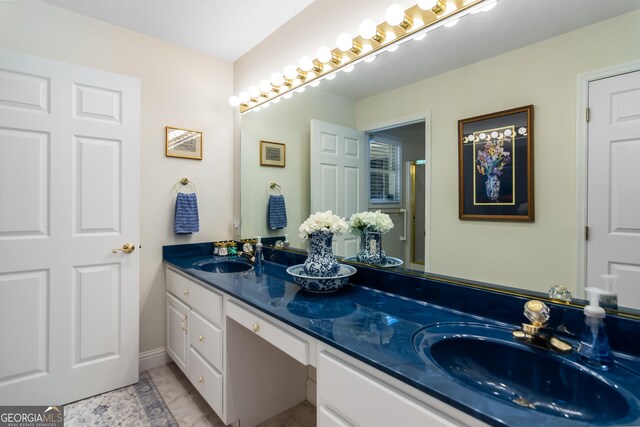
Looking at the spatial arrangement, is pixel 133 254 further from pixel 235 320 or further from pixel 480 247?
pixel 480 247

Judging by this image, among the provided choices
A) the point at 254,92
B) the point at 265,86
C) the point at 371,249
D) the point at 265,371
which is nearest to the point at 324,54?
the point at 265,86

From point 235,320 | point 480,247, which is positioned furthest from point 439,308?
point 235,320

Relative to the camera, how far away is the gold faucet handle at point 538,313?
35.0 inches

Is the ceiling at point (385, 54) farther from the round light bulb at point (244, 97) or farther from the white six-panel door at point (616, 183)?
the round light bulb at point (244, 97)

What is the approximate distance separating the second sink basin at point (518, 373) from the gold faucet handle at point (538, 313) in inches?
3.1

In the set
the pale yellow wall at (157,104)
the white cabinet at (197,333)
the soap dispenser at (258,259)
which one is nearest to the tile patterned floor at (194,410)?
the white cabinet at (197,333)

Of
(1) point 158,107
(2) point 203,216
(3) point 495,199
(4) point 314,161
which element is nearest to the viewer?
(3) point 495,199

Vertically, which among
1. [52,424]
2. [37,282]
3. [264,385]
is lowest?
[52,424]

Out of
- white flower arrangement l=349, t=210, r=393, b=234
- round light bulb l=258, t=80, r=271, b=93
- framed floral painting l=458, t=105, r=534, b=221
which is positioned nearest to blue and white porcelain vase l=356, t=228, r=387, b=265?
white flower arrangement l=349, t=210, r=393, b=234

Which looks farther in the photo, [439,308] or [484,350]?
[439,308]

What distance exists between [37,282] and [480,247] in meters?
2.24

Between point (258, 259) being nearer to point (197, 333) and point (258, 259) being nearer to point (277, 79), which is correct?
point (197, 333)

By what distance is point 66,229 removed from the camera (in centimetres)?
182

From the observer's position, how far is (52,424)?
169 centimetres
